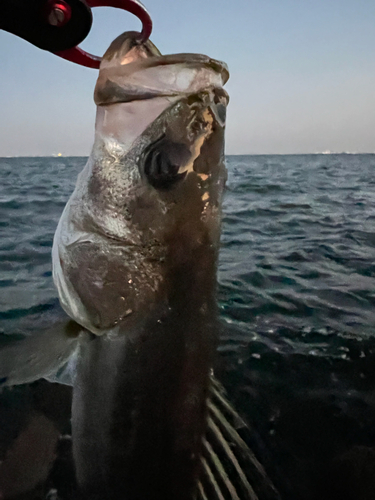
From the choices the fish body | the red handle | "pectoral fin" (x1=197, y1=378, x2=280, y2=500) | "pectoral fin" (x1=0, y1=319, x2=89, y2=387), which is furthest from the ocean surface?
the red handle

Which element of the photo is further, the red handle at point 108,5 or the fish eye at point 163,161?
the fish eye at point 163,161

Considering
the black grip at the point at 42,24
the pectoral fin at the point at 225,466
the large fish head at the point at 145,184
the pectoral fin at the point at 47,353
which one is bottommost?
the pectoral fin at the point at 225,466

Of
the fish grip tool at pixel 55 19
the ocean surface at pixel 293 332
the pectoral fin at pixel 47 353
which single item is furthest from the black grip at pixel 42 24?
the ocean surface at pixel 293 332

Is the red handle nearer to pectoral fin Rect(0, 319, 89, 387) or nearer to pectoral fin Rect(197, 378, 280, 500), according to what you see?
pectoral fin Rect(0, 319, 89, 387)

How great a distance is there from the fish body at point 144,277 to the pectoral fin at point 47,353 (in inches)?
2.8

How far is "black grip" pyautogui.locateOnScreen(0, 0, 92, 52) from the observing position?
4.10 ft

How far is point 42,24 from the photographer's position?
4.35 ft

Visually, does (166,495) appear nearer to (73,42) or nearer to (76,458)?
(76,458)

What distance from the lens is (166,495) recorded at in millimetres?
1605

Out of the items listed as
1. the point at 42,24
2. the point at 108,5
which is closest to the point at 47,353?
the point at 42,24

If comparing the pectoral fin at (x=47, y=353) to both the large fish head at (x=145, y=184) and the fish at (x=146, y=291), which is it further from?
the large fish head at (x=145, y=184)

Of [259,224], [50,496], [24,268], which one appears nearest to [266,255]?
[259,224]

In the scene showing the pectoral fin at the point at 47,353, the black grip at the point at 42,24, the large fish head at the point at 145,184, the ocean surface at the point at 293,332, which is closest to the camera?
the black grip at the point at 42,24

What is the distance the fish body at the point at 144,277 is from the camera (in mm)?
1604
